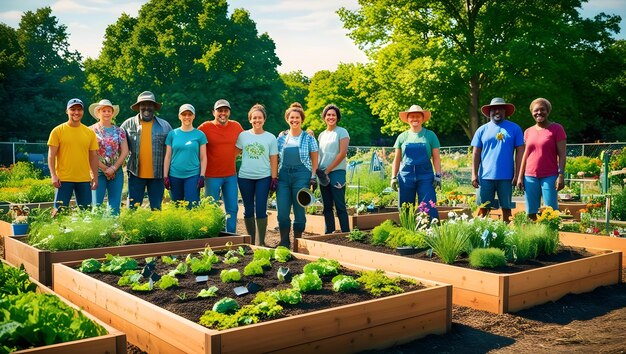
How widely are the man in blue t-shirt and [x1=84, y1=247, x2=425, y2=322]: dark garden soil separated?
276cm

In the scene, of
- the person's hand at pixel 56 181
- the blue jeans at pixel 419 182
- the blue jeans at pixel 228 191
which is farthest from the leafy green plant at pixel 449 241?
the person's hand at pixel 56 181

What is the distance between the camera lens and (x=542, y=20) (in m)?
Answer: 22.0

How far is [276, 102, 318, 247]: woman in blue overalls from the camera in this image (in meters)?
7.06

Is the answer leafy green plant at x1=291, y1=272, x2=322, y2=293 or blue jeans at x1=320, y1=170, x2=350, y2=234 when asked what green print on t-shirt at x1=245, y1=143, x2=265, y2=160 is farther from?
leafy green plant at x1=291, y1=272, x2=322, y2=293

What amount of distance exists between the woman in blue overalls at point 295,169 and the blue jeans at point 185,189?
3.40 feet

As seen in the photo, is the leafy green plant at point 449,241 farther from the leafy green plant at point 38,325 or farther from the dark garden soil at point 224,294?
the leafy green plant at point 38,325

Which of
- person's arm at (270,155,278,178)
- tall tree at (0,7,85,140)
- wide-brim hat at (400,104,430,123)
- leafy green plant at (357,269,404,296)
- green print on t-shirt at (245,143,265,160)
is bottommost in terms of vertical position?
leafy green plant at (357,269,404,296)

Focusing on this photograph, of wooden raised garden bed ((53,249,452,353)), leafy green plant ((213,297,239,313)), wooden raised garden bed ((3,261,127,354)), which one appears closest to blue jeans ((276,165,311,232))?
wooden raised garden bed ((53,249,452,353))

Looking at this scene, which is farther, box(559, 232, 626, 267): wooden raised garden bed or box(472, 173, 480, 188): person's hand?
box(472, 173, 480, 188): person's hand

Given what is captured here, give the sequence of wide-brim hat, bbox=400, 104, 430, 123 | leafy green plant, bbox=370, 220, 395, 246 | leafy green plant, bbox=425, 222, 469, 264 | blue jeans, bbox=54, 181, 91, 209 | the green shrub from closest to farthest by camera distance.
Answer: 1. the green shrub
2. leafy green plant, bbox=425, 222, 469, 264
3. leafy green plant, bbox=370, 220, 395, 246
4. blue jeans, bbox=54, 181, 91, 209
5. wide-brim hat, bbox=400, 104, 430, 123

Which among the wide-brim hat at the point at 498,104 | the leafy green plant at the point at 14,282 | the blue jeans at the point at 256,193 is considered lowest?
the leafy green plant at the point at 14,282

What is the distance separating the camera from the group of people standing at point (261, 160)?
270 inches

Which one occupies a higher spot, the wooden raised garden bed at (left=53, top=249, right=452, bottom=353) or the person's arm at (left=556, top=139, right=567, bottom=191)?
the person's arm at (left=556, top=139, right=567, bottom=191)

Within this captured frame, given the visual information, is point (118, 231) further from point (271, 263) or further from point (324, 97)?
point (324, 97)
